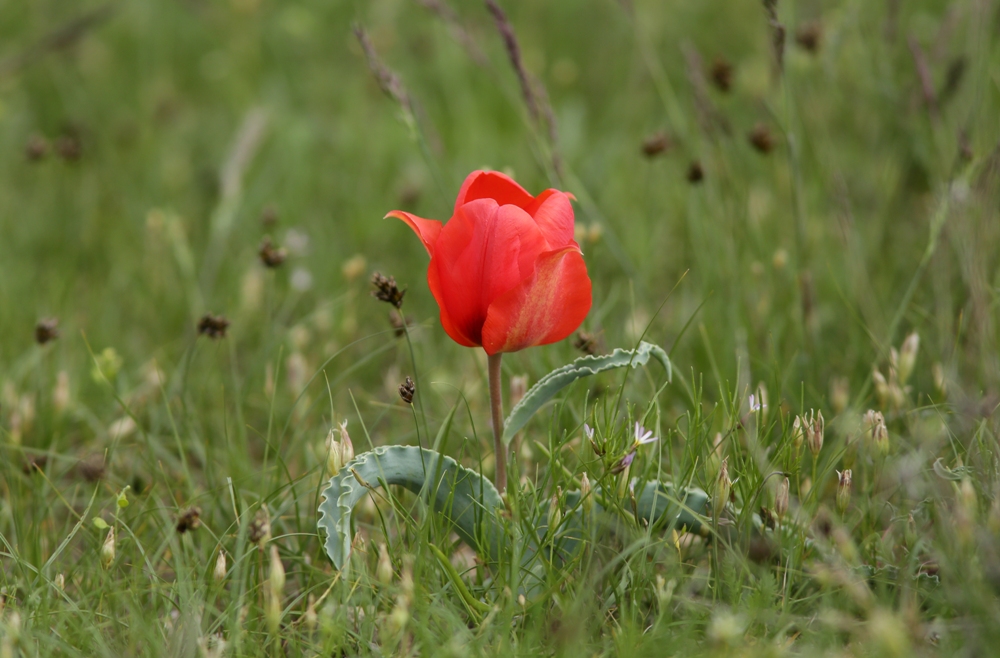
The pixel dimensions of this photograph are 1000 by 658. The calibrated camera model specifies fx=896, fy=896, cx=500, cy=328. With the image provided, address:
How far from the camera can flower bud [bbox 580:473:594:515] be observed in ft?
5.43

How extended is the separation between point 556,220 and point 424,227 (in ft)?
0.79

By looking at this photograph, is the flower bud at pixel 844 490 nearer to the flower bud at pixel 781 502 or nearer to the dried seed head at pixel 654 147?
the flower bud at pixel 781 502

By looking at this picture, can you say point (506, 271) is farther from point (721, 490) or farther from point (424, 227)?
point (721, 490)

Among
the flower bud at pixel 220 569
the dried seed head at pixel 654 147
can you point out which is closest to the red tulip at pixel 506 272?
the flower bud at pixel 220 569

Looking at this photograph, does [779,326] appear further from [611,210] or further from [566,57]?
[566,57]

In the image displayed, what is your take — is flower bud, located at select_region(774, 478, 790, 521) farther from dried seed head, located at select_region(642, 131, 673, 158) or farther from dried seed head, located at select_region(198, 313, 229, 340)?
dried seed head, located at select_region(642, 131, 673, 158)

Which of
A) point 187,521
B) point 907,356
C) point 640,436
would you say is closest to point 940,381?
point 907,356

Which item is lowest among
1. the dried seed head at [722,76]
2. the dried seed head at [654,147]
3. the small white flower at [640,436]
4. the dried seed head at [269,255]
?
the small white flower at [640,436]

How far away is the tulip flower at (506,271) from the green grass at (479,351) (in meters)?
0.24

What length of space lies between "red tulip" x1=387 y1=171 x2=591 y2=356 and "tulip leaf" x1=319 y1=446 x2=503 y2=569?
249mm

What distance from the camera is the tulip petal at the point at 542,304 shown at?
5.08 feet

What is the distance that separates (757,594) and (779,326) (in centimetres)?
127

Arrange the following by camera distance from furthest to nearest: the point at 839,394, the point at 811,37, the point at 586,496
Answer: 1. the point at 811,37
2. the point at 839,394
3. the point at 586,496

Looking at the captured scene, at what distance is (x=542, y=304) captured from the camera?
1.57 metres
